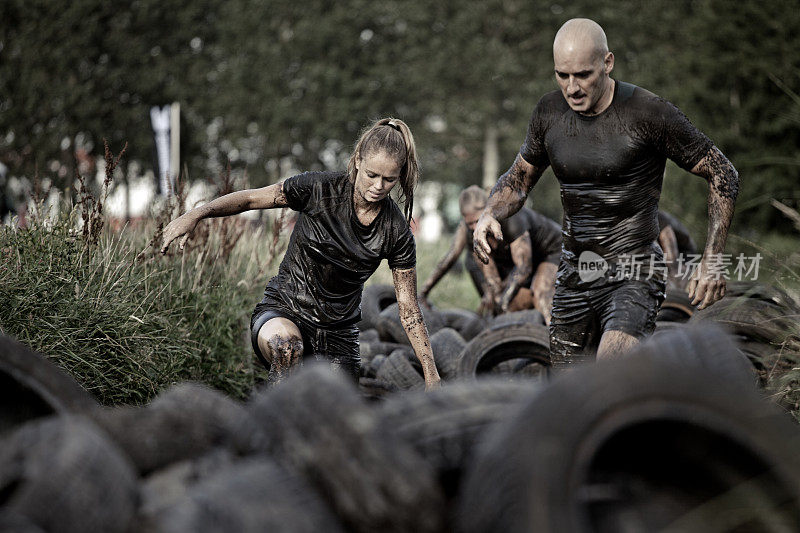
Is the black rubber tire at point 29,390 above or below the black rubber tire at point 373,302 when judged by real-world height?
above

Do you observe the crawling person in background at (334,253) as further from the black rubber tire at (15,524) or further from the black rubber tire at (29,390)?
the black rubber tire at (15,524)

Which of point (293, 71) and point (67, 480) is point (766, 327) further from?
point (293, 71)

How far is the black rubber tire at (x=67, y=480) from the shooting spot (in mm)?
2240

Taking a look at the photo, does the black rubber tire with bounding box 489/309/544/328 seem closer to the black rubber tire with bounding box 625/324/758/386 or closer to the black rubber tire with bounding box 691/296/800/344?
the black rubber tire with bounding box 691/296/800/344

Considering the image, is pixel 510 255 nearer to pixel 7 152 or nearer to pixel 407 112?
pixel 7 152

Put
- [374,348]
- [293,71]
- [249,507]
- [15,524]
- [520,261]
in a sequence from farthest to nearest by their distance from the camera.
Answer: [293,71] → [520,261] → [374,348] → [249,507] → [15,524]

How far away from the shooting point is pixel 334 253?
5.14m

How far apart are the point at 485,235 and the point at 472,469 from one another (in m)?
2.71

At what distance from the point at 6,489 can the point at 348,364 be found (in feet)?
10.2

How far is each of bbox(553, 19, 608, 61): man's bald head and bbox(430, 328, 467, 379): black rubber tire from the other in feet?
11.7

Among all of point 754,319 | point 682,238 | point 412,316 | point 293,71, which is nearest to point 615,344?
point 412,316

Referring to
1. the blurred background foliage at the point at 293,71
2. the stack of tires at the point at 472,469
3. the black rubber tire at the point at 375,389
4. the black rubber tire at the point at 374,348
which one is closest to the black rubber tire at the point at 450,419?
the stack of tires at the point at 472,469

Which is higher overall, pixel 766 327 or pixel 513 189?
pixel 513 189

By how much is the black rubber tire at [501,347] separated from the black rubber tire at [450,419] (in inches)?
179
